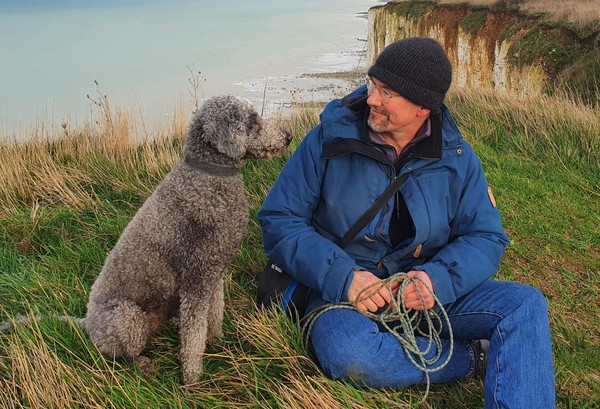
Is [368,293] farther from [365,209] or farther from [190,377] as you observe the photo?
[190,377]

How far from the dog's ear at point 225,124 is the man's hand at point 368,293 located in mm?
877

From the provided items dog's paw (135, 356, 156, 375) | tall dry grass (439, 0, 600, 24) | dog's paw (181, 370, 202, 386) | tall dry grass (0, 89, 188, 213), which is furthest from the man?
tall dry grass (439, 0, 600, 24)

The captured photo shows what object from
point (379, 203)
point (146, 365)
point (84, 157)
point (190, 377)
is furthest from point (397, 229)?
point (84, 157)

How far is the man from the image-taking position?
2732 mm

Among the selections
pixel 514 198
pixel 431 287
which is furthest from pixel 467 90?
pixel 431 287

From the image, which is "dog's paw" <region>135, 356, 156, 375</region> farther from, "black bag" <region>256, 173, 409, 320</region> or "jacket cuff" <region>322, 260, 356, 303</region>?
"jacket cuff" <region>322, 260, 356, 303</region>

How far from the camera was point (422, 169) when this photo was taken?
2977 millimetres

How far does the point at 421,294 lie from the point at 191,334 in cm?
119

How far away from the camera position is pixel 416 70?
2826 millimetres

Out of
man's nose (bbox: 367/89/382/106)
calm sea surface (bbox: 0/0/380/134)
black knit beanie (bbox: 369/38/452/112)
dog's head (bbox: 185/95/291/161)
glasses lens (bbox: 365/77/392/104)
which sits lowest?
calm sea surface (bbox: 0/0/380/134)

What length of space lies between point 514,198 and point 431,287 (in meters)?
2.98

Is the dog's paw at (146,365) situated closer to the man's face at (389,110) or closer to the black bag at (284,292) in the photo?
the black bag at (284,292)

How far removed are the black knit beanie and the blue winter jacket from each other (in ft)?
0.79

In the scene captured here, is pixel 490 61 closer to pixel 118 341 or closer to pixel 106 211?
pixel 106 211
